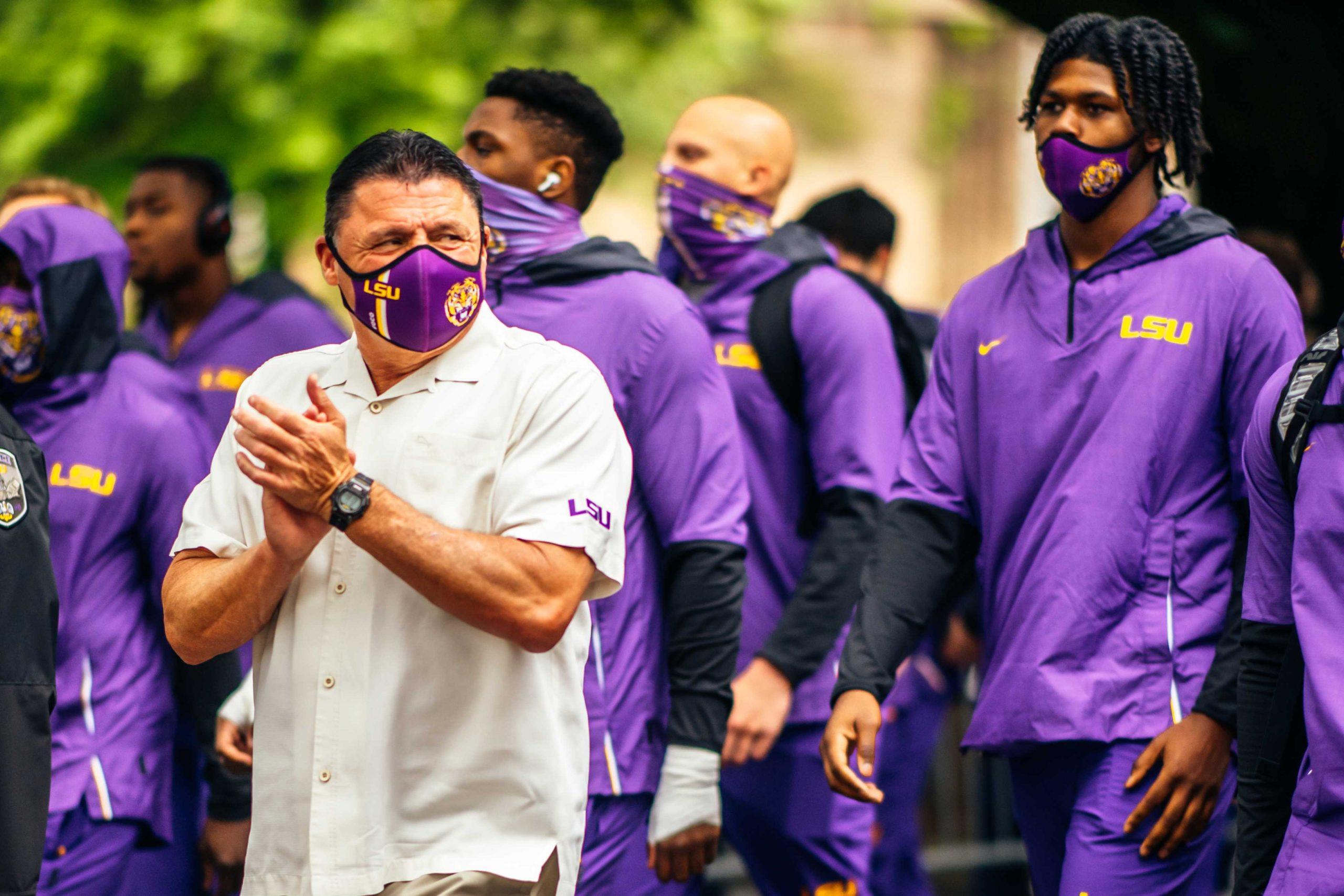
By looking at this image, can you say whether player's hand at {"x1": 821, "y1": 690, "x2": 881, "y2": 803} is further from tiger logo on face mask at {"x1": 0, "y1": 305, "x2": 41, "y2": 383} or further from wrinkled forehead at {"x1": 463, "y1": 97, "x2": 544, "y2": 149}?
tiger logo on face mask at {"x1": 0, "y1": 305, "x2": 41, "y2": 383}

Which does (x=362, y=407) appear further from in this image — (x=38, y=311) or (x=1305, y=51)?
(x=1305, y=51)

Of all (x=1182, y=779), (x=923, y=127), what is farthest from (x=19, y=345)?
(x=923, y=127)

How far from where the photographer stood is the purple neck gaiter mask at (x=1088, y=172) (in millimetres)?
4363

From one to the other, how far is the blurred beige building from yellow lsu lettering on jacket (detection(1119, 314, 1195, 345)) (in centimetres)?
2421

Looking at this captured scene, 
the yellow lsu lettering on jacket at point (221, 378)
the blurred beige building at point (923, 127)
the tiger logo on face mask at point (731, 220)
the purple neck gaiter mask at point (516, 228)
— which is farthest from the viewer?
the blurred beige building at point (923, 127)

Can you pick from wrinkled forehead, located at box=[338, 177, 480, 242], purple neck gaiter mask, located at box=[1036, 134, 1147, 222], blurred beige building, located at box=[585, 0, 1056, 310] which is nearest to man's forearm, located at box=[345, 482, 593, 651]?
wrinkled forehead, located at box=[338, 177, 480, 242]

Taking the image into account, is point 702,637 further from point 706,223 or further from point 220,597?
point 706,223

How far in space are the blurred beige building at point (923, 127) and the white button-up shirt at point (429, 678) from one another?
81.8 ft

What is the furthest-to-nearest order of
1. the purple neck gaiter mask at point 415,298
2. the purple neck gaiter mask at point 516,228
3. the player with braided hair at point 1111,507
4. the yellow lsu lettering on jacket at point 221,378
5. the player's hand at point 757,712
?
the yellow lsu lettering on jacket at point 221,378 → the player's hand at point 757,712 → the purple neck gaiter mask at point 516,228 → the player with braided hair at point 1111,507 → the purple neck gaiter mask at point 415,298

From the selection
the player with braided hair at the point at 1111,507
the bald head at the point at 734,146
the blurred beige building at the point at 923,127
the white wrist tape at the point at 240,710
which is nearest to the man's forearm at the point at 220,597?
the white wrist tape at the point at 240,710

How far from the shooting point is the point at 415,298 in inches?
141

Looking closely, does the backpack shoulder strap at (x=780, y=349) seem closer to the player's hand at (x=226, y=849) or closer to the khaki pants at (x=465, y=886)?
the player's hand at (x=226, y=849)

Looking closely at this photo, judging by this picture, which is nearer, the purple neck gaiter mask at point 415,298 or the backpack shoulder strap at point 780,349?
the purple neck gaiter mask at point 415,298

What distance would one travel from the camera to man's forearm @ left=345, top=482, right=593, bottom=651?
10.9 ft
